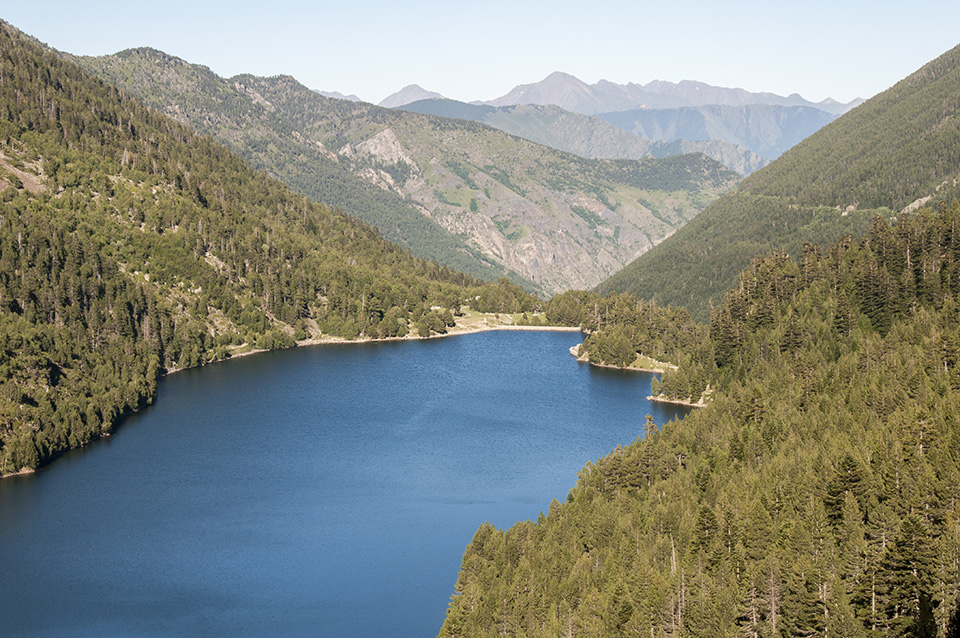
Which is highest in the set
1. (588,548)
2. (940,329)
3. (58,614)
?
(940,329)

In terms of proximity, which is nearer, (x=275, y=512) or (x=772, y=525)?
(x=772, y=525)

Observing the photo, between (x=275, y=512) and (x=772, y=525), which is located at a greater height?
A: (x=772, y=525)

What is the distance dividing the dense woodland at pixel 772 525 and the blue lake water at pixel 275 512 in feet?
49.8

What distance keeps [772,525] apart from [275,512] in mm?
71457

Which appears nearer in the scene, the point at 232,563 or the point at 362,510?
the point at 232,563

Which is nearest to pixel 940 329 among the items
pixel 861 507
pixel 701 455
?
pixel 701 455

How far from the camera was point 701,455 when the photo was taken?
13212cm

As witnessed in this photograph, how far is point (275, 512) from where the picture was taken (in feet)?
452

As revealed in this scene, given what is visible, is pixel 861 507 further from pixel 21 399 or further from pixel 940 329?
pixel 21 399

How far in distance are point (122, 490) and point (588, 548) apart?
245 feet

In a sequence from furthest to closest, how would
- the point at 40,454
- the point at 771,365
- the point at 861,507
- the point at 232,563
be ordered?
1. the point at 771,365
2. the point at 40,454
3. the point at 232,563
4. the point at 861,507

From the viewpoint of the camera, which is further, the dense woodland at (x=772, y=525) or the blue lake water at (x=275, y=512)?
the blue lake water at (x=275, y=512)

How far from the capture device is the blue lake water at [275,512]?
108 m

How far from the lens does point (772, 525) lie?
97.8 metres
